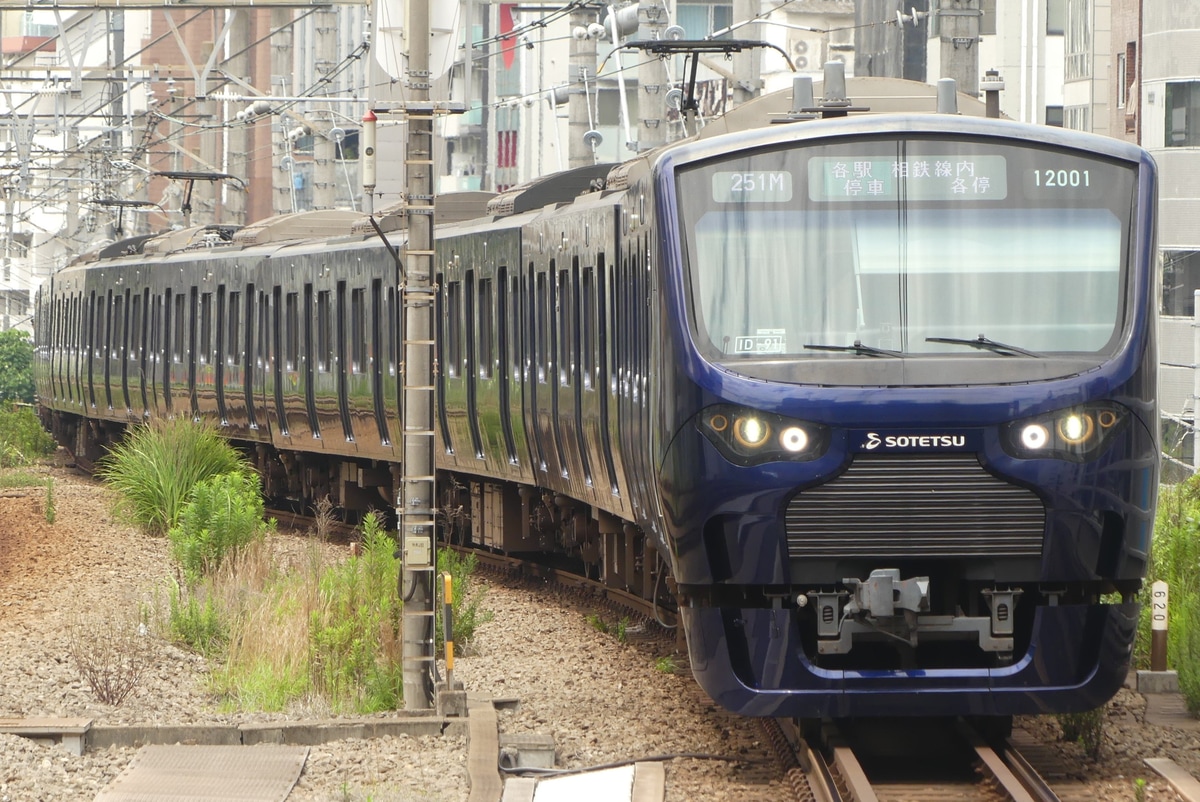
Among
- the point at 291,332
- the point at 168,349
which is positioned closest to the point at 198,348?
the point at 168,349

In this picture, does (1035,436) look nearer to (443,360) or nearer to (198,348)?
(443,360)

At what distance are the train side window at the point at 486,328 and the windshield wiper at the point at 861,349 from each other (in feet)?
25.8

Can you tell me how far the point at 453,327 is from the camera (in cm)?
1758

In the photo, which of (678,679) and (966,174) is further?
(678,679)

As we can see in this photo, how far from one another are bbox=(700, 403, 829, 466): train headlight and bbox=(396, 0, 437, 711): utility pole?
267cm

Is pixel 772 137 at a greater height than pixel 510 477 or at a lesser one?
greater

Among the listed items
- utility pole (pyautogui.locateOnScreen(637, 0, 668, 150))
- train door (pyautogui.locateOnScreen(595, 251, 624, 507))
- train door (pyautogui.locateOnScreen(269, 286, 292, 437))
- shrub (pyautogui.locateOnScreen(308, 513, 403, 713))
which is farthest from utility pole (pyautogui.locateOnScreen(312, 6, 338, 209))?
train door (pyautogui.locateOnScreen(595, 251, 624, 507))

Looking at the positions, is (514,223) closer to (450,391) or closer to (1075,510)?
(450,391)

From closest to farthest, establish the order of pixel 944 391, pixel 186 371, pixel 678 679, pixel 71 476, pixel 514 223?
pixel 944 391 < pixel 678 679 < pixel 514 223 < pixel 186 371 < pixel 71 476

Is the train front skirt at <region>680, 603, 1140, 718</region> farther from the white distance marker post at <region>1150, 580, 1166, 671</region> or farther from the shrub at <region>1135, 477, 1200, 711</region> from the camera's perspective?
the white distance marker post at <region>1150, 580, 1166, 671</region>

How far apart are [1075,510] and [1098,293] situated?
0.91m

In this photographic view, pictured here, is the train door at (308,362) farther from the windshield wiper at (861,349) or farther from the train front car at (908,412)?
the windshield wiper at (861,349)

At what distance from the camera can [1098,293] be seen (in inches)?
339

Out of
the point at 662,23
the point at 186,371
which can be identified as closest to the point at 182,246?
the point at 186,371
